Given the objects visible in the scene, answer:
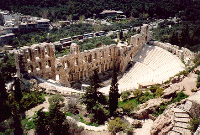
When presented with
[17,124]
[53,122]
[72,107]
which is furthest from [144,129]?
[17,124]

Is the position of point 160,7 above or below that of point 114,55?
above

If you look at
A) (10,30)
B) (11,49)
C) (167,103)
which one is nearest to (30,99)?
(167,103)

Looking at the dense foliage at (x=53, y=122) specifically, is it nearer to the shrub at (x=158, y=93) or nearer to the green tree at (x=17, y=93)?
the green tree at (x=17, y=93)

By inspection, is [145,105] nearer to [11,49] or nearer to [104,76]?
[104,76]

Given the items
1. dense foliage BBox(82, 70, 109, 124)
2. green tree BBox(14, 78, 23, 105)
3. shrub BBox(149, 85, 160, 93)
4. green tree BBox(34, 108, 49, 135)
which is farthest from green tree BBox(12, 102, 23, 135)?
shrub BBox(149, 85, 160, 93)

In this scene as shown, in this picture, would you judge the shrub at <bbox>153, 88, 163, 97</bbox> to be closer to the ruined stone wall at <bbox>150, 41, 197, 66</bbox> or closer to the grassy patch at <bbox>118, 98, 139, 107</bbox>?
the grassy patch at <bbox>118, 98, 139, 107</bbox>

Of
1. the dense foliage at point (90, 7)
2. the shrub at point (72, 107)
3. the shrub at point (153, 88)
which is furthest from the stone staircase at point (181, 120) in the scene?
the dense foliage at point (90, 7)
